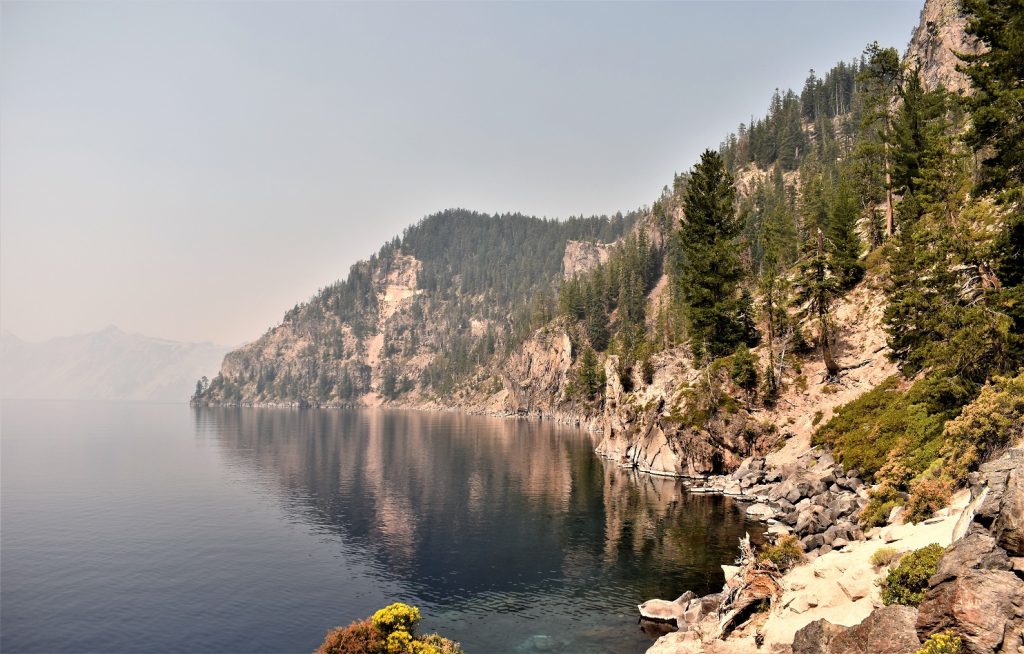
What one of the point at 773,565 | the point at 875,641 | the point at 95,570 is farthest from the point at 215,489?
the point at 875,641

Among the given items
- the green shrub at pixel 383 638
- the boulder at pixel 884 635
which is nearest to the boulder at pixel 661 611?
the green shrub at pixel 383 638

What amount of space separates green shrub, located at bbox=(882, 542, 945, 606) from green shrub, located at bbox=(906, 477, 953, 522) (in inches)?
452

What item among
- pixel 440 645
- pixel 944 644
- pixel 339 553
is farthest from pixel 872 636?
pixel 339 553

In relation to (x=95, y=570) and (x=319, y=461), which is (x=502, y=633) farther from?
(x=319, y=461)

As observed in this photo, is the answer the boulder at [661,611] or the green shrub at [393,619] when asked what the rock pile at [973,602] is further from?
the green shrub at [393,619]

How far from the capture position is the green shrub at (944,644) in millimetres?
18638

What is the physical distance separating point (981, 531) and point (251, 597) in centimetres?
5162

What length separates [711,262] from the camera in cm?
9825

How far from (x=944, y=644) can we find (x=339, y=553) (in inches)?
2148

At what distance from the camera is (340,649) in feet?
93.8

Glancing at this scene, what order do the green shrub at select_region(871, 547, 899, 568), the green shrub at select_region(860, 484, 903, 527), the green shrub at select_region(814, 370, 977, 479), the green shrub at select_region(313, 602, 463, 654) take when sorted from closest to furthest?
the green shrub at select_region(313, 602, 463, 654), the green shrub at select_region(871, 547, 899, 568), the green shrub at select_region(860, 484, 903, 527), the green shrub at select_region(814, 370, 977, 479)

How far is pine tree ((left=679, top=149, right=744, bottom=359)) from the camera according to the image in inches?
3868

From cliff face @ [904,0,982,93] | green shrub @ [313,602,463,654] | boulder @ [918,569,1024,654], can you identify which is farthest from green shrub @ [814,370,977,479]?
cliff face @ [904,0,982,93]

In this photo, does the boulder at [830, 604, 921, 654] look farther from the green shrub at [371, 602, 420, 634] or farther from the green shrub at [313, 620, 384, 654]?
the green shrub at [313, 620, 384, 654]
